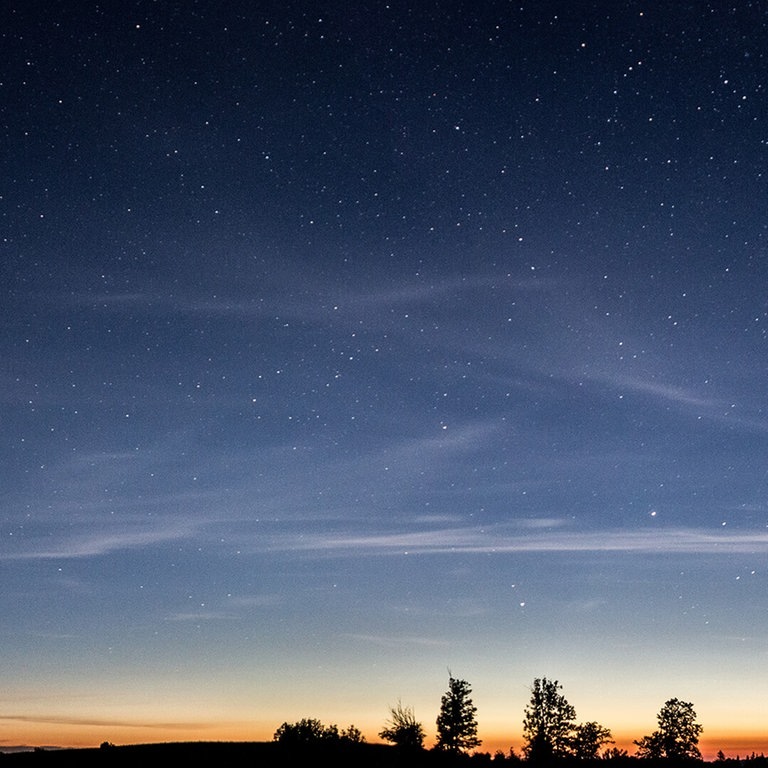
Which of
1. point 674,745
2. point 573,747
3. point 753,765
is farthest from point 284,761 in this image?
point 674,745

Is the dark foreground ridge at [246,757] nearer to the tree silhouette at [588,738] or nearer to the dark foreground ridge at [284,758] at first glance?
the dark foreground ridge at [284,758]

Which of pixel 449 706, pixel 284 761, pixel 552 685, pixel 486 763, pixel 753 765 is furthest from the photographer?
pixel 552 685

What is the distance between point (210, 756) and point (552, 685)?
54.0 metres

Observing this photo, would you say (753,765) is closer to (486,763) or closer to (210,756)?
(486,763)

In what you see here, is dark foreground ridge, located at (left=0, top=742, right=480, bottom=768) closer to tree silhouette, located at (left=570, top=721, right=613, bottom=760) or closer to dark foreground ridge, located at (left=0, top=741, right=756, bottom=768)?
dark foreground ridge, located at (left=0, top=741, right=756, bottom=768)

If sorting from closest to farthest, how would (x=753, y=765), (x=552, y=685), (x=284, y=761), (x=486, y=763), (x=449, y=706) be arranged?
(x=753, y=765) < (x=284, y=761) < (x=486, y=763) < (x=449, y=706) < (x=552, y=685)

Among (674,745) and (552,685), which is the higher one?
(552,685)

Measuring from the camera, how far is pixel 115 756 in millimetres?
35688

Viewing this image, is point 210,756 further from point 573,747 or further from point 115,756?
point 573,747

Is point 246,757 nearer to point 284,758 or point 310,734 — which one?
point 284,758

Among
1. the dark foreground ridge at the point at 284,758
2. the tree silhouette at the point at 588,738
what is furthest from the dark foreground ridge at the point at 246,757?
the tree silhouette at the point at 588,738

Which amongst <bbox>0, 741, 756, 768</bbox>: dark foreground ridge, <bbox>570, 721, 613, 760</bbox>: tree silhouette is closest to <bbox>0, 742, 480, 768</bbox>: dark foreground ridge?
<bbox>0, 741, 756, 768</bbox>: dark foreground ridge

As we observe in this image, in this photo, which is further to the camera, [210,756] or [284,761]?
[210,756]

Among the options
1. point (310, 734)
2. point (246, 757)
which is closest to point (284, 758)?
point (246, 757)
